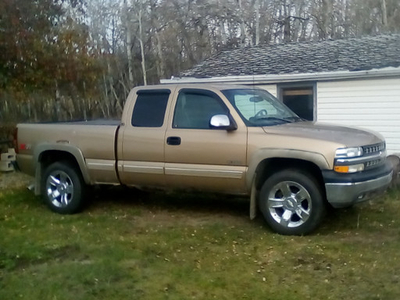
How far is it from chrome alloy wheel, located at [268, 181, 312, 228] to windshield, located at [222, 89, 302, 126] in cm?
94

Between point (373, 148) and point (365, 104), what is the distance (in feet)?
21.2

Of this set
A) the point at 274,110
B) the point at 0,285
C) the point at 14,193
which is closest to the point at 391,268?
the point at 274,110

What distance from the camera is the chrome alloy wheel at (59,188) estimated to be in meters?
8.02

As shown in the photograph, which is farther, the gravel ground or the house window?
the house window

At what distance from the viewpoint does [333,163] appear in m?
6.04

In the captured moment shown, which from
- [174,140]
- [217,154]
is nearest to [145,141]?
[174,140]

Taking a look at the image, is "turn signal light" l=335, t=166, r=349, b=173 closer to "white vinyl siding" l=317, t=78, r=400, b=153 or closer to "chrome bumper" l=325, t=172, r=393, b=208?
"chrome bumper" l=325, t=172, r=393, b=208

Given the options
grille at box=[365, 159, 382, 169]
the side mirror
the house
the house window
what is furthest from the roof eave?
the side mirror

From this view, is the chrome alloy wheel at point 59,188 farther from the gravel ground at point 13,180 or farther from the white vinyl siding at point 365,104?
the white vinyl siding at point 365,104

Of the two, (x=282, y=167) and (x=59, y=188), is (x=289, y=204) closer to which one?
(x=282, y=167)

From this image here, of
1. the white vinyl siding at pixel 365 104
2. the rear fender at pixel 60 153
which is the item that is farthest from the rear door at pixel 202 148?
the white vinyl siding at pixel 365 104

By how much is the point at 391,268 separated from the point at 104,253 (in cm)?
310

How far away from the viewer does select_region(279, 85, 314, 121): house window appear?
43.3ft

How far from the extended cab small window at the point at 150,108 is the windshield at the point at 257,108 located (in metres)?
0.95
